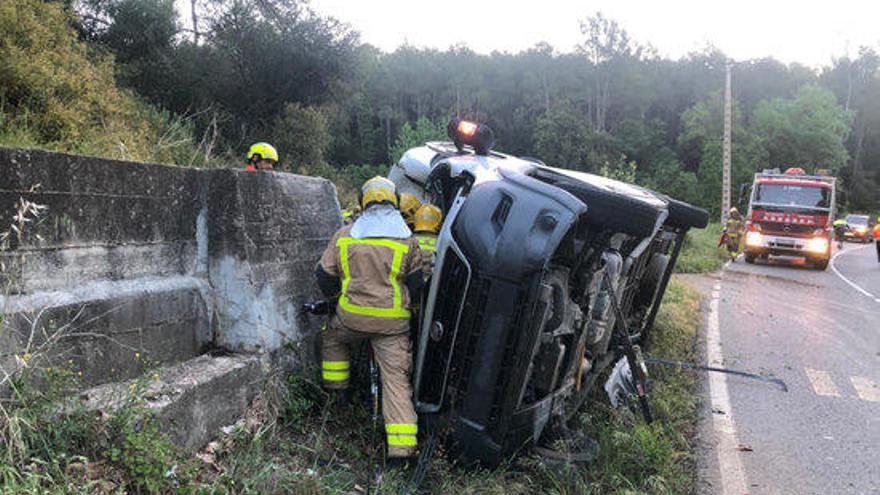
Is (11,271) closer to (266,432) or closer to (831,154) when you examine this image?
(266,432)

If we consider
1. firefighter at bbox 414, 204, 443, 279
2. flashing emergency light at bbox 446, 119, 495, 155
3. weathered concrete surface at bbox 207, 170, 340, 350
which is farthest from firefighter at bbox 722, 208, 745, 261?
weathered concrete surface at bbox 207, 170, 340, 350

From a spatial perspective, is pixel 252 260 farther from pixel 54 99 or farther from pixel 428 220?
pixel 54 99

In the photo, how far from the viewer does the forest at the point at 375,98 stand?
683cm

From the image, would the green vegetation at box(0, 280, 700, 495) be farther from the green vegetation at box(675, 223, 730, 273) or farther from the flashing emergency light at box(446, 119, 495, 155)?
the green vegetation at box(675, 223, 730, 273)

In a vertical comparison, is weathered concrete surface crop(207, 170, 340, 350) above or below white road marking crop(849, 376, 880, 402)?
above

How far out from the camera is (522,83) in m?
78.9

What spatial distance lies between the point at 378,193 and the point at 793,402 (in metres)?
3.89

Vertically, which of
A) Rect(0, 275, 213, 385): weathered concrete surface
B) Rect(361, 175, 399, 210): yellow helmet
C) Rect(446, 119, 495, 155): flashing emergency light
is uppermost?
Rect(446, 119, 495, 155): flashing emergency light

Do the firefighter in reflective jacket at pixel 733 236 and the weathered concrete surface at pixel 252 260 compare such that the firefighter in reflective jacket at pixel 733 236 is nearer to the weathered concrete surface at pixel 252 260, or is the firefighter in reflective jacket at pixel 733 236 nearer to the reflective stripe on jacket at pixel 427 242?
the reflective stripe on jacket at pixel 427 242

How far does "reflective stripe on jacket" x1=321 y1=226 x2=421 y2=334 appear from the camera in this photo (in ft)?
12.3

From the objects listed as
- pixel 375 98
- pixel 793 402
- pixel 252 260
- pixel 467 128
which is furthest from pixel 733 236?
pixel 375 98

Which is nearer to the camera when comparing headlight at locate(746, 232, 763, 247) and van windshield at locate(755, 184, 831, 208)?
van windshield at locate(755, 184, 831, 208)

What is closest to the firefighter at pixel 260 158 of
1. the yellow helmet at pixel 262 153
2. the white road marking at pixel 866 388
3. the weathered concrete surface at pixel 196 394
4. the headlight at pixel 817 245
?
the yellow helmet at pixel 262 153

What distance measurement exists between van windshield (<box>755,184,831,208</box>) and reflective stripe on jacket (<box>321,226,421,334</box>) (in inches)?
689
